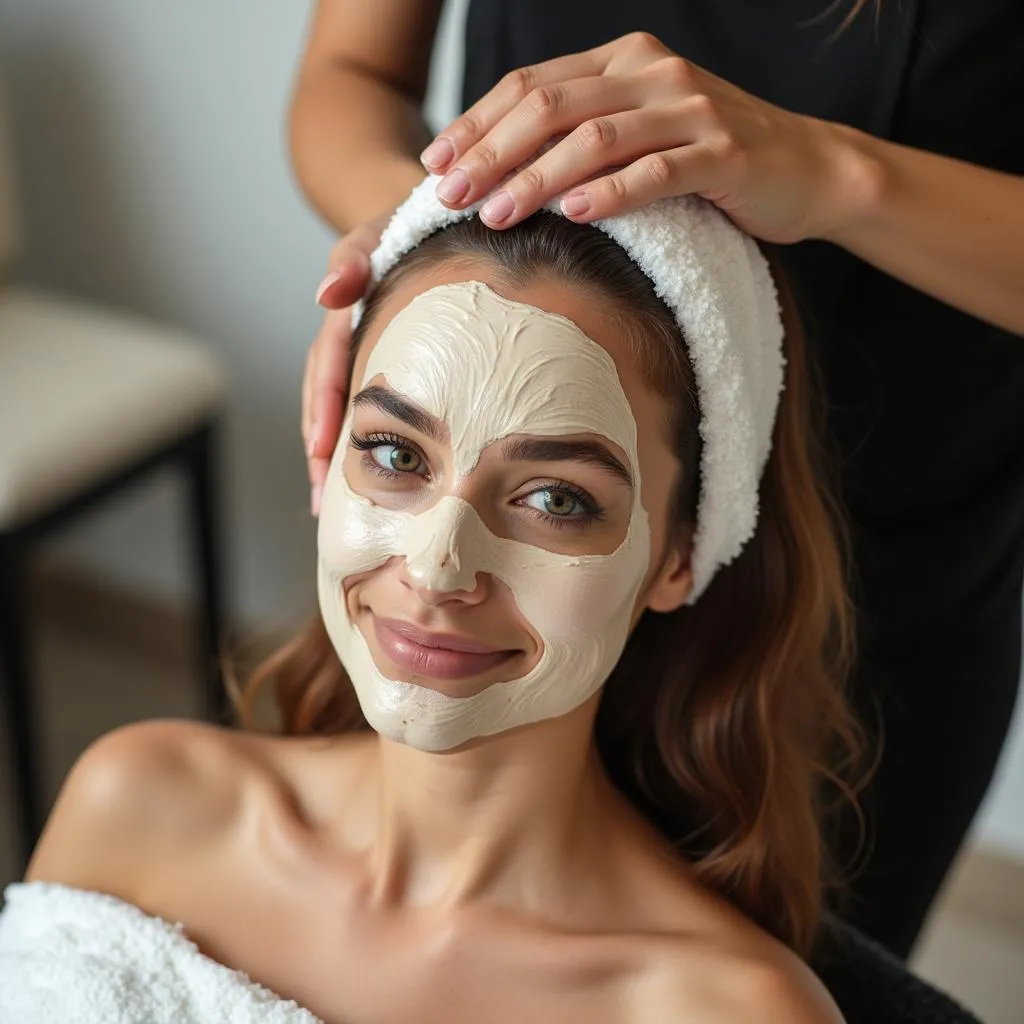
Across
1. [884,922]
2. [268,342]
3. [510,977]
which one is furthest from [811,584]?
[268,342]

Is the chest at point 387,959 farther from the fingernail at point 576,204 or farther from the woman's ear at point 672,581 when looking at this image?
the fingernail at point 576,204

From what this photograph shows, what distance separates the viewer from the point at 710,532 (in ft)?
3.35

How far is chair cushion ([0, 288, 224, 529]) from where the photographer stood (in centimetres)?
173

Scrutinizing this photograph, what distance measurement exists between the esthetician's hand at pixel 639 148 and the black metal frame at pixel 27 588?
916 mm

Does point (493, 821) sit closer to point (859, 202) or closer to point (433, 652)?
point (433, 652)

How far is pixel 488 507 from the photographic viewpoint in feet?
3.00

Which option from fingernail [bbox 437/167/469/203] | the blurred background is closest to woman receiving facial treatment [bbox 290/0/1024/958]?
fingernail [bbox 437/167/469/203]

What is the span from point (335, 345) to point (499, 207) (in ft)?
0.67

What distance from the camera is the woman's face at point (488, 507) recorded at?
90cm

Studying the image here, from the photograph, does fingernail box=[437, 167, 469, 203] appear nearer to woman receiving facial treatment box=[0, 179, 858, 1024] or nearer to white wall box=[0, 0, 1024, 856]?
woman receiving facial treatment box=[0, 179, 858, 1024]

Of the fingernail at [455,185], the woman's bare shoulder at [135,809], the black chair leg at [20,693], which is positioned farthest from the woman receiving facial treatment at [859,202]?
the black chair leg at [20,693]

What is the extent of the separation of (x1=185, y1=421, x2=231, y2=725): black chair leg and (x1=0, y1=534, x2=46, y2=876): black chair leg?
24cm

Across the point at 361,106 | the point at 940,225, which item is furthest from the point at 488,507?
the point at 361,106

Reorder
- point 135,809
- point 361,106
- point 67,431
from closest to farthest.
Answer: point 135,809
point 361,106
point 67,431
